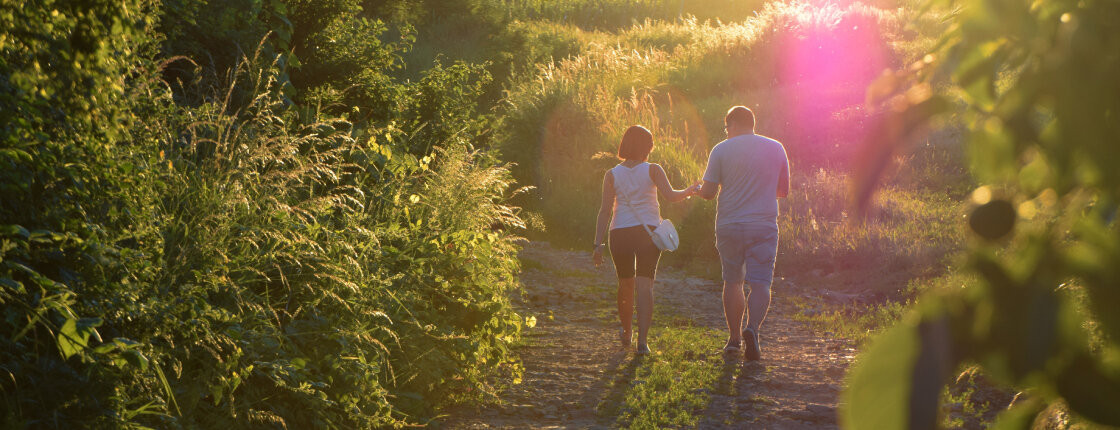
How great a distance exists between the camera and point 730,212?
743cm

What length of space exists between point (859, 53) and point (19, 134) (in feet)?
77.8

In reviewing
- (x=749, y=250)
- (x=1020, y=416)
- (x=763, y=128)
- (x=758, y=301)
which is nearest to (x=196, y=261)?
(x=1020, y=416)

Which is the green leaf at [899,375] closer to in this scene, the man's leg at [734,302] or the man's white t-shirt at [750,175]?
the man's white t-shirt at [750,175]

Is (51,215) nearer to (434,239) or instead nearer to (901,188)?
(434,239)

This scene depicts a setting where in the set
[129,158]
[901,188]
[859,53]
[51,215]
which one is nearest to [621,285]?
[129,158]

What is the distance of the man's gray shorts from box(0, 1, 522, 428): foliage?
70.2 inches

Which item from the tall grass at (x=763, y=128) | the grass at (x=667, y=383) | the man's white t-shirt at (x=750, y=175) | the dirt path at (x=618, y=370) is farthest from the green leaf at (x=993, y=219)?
the tall grass at (x=763, y=128)

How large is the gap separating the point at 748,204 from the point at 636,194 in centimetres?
88

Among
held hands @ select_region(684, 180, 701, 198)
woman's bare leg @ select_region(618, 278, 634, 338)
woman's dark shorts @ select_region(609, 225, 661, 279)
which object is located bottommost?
woman's bare leg @ select_region(618, 278, 634, 338)

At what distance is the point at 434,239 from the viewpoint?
21.2ft

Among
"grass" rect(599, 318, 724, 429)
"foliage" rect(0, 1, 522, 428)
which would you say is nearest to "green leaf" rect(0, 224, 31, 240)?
"foliage" rect(0, 1, 522, 428)

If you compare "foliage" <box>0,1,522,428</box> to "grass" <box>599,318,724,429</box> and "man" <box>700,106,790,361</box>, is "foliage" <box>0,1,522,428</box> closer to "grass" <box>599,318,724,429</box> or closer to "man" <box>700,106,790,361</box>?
"grass" <box>599,318,724,429</box>

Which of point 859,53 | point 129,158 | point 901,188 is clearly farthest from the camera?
point 859,53

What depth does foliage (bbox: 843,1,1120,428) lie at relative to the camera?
699 millimetres
